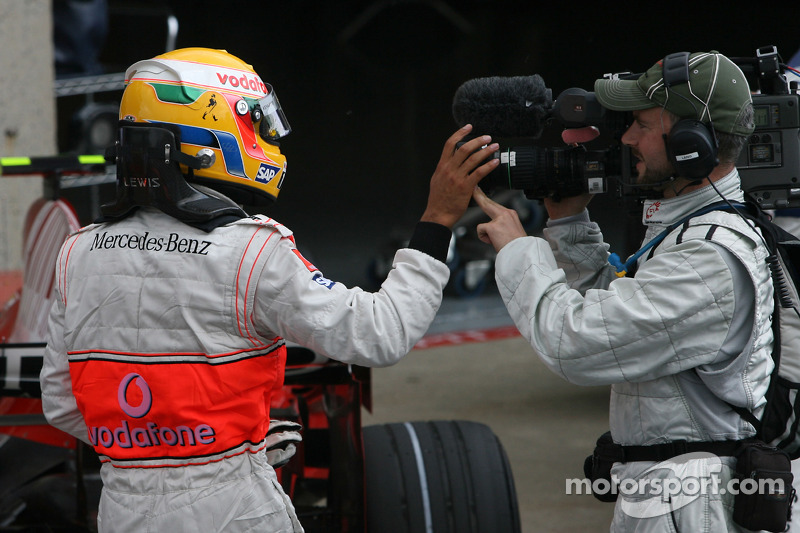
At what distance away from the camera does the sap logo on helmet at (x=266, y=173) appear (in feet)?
6.76

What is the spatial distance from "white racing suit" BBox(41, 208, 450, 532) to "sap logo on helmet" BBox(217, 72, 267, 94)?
12.6 inches

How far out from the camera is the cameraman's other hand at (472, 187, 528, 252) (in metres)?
2.04

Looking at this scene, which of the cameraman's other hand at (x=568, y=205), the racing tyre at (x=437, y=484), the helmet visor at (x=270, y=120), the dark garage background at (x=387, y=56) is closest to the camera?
the helmet visor at (x=270, y=120)

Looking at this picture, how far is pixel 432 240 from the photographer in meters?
1.99

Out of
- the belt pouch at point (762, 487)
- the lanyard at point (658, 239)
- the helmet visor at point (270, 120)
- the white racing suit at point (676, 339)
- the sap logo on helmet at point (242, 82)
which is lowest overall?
the belt pouch at point (762, 487)

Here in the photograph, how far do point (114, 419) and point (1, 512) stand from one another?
1.80 m

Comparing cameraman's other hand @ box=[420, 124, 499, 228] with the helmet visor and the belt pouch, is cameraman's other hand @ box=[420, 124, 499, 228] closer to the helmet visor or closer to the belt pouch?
the helmet visor

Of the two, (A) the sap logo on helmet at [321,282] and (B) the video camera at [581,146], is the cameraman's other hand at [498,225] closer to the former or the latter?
(B) the video camera at [581,146]

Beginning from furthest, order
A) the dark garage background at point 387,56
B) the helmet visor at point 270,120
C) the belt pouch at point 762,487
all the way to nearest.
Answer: the dark garage background at point 387,56, the helmet visor at point 270,120, the belt pouch at point 762,487

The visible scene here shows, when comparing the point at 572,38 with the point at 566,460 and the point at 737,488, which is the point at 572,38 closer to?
the point at 566,460

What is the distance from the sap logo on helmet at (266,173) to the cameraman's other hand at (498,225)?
1.47ft

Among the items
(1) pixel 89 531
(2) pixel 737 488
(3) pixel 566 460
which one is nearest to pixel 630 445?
(2) pixel 737 488

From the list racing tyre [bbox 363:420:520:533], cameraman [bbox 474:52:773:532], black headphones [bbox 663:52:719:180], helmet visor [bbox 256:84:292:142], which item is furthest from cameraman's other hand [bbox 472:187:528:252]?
racing tyre [bbox 363:420:520:533]

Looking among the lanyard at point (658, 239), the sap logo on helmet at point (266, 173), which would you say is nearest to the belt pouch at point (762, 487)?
the lanyard at point (658, 239)
